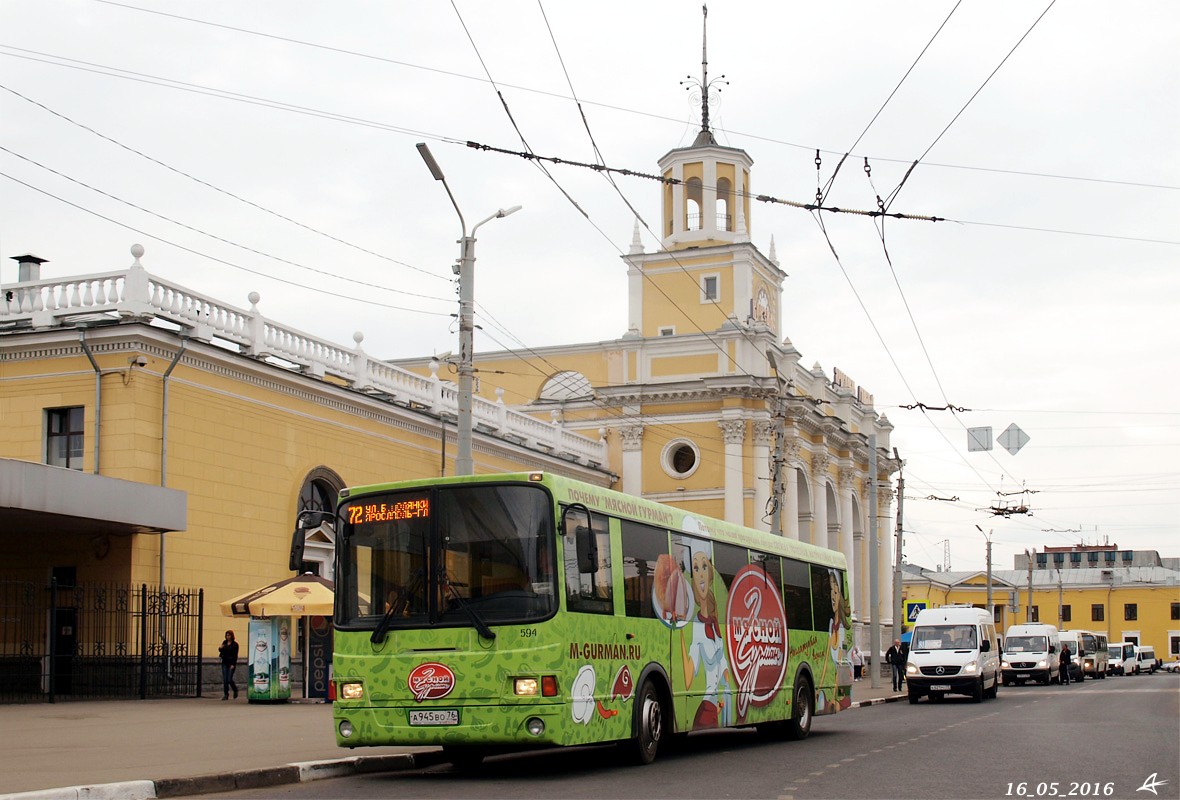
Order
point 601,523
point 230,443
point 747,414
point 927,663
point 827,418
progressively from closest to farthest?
point 601,523 → point 230,443 → point 927,663 → point 747,414 → point 827,418

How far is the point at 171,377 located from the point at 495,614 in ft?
58.1

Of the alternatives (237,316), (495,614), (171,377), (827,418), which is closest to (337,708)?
(495,614)

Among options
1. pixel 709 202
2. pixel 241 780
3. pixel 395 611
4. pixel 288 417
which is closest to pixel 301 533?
pixel 395 611

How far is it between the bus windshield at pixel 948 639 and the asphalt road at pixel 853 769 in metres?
11.3

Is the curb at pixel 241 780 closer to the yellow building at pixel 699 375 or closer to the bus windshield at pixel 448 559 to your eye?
the bus windshield at pixel 448 559

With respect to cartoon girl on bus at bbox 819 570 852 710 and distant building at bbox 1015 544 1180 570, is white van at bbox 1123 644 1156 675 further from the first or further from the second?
cartoon girl on bus at bbox 819 570 852 710

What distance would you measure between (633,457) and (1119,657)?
4120 centimetres

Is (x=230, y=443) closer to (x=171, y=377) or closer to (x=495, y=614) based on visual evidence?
(x=171, y=377)

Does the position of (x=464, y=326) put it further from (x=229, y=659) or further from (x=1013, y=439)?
(x=1013, y=439)

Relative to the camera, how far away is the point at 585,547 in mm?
13953

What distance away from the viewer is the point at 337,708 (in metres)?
14.2

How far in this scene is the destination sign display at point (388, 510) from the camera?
1416 cm

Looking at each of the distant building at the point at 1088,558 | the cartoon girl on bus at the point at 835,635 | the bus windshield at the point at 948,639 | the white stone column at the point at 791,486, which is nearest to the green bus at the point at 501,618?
the cartoon girl on bus at the point at 835,635

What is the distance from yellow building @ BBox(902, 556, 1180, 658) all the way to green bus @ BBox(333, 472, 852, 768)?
98.9 m
